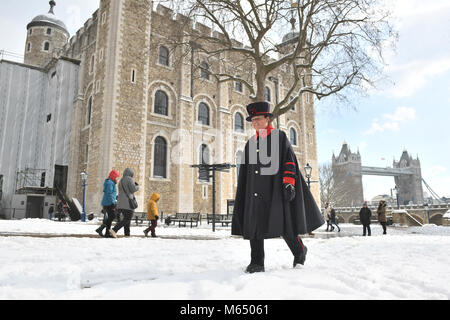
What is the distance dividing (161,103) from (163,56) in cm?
338

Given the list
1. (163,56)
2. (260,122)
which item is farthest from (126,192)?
(163,56)

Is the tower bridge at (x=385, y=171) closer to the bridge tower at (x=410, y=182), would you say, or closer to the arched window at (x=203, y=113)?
the bridge tower at (x=410, y=182)

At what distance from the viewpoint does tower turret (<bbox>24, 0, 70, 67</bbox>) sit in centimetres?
2959

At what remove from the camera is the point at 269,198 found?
11.3ft

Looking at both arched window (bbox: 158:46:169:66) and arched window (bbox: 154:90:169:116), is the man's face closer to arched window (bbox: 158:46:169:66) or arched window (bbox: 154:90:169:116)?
arched window (bbox: 154:90:169:116)

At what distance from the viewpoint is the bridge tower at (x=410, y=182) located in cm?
9856

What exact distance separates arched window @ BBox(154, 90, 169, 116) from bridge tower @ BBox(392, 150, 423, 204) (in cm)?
9631

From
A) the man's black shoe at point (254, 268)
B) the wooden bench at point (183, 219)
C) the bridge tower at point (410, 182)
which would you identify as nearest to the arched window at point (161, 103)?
the wooden bench at point (183, 219)

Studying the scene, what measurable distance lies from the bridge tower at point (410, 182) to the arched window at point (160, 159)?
96284 millimetres

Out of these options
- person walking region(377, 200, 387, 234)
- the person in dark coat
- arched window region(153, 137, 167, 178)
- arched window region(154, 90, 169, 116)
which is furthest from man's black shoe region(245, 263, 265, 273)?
arched window region(154, 90, 169, 116)

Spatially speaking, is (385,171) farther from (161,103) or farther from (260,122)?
(260,122)

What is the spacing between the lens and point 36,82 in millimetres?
25562
